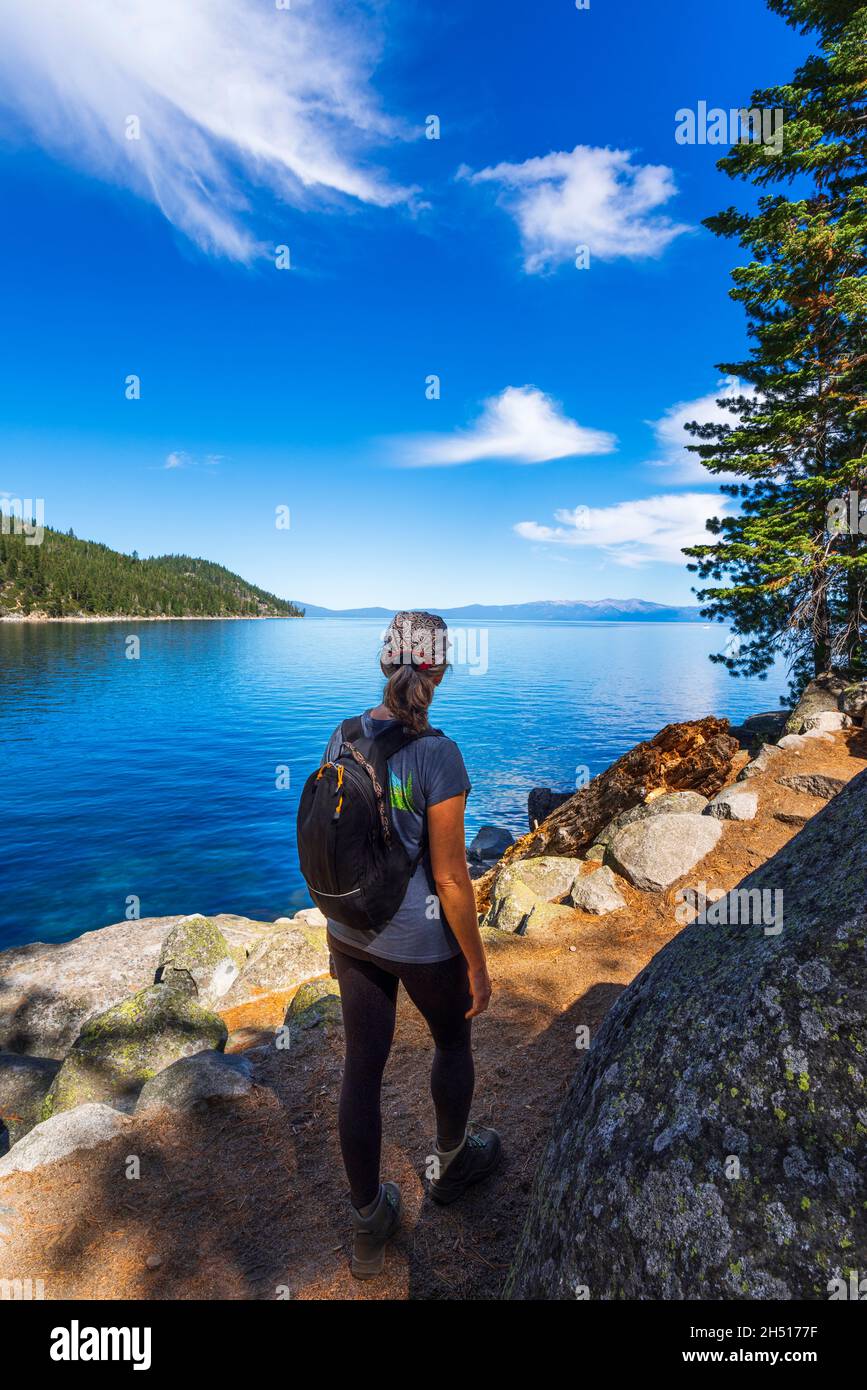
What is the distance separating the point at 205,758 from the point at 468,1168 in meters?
32.1

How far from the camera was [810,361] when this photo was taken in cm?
1588

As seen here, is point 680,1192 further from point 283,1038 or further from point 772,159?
point 772,159

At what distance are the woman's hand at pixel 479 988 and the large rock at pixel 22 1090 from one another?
21.3 feet

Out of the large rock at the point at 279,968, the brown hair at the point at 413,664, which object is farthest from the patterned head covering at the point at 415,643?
the large rock at the point at 279,968

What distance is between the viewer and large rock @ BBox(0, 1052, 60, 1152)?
22.9 ft

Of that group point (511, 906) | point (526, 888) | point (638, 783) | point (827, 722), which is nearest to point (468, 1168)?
point (511, 906)

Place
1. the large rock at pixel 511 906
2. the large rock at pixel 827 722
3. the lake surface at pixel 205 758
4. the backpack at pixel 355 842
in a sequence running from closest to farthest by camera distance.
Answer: the backpack at pixel 355 842, the large rock at pixel 511 906, the large rock at pixel 827 722, the lake surface at pixel 205 758

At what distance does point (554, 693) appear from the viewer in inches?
2367

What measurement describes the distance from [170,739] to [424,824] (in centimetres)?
3853

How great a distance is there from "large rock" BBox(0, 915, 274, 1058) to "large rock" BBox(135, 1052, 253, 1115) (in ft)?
18.1

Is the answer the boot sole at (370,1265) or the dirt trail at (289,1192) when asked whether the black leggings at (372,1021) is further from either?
the dirt trail at (289,1192)

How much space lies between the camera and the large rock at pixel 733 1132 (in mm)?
1837

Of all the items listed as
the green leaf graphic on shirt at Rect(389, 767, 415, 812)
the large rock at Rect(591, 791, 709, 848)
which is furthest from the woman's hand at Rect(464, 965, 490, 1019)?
the large rock at Rect(591, 791, 709, 848)

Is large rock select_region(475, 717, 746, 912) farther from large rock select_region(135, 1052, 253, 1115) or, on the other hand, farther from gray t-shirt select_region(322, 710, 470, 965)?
gray t-shirt select_region(322, 710, 470, 965)
